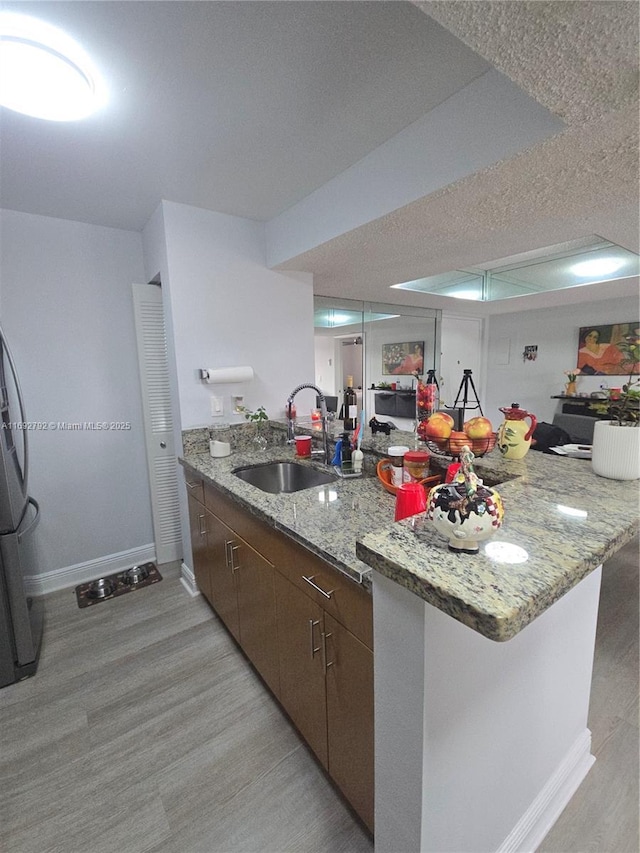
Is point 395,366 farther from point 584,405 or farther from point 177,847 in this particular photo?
point 177,847

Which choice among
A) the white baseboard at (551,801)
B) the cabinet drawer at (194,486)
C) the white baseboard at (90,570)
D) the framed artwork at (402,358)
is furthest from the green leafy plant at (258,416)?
the framed artwork at (402,358)

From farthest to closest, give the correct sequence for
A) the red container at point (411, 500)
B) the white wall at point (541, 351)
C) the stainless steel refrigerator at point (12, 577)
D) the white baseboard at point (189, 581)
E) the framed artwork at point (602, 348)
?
the white wall at point (541, 351), the framed artwork at point (602, 348), the white baseboard at point (189, 581), the stainless steel refrigerator at point (12, 577), the red container at point (411, 500)

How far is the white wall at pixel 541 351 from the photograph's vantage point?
4633 mm

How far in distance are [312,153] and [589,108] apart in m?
1.06

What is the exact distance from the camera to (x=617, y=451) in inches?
44.3

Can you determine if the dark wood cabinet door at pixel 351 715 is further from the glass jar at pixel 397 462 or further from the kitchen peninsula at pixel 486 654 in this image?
the glass jar at pixel 397 462

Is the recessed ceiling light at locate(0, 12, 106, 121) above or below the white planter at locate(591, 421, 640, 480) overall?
above

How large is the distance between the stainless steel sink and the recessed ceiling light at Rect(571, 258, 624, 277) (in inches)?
132

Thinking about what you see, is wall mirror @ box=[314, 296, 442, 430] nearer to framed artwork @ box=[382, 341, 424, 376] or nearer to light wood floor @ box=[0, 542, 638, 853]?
framed artwork @ box=[382, 341, 424, 376]

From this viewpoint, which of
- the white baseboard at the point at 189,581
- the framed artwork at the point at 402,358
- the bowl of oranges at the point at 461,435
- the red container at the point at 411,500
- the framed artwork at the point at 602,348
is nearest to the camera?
the red container at the point at 411,500

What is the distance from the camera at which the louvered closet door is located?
240 cm

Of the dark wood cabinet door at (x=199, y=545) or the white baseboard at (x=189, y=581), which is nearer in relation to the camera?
the dark wood cabinet door at (x=199, y=545)

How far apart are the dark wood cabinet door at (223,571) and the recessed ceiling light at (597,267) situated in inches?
153

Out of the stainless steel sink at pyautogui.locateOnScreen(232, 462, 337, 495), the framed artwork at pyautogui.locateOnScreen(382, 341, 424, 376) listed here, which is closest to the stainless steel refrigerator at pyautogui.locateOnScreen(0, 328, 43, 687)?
the stainless steel sink at pyautogui.locateOnScreen(232, 462, 337, 495)
